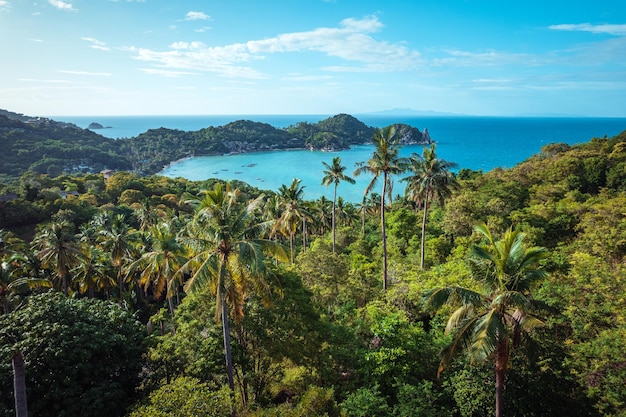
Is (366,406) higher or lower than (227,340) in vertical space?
lower

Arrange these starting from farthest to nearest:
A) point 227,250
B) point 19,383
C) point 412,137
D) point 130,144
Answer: point 412,137 < point 130,144 < point 227,250 < point 19,383

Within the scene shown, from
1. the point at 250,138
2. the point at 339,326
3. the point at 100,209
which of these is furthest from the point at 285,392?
the point at 250,138

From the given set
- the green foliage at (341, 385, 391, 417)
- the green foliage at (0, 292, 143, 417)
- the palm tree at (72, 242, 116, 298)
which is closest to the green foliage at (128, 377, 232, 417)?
the green foliage at (0, 292, 143, 417)

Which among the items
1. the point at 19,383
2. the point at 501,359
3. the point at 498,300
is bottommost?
the point at 19,383

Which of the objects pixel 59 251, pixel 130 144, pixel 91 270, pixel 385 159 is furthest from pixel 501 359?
pixel 130 144

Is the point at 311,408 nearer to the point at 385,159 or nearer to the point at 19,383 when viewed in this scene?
the point at 19,383
